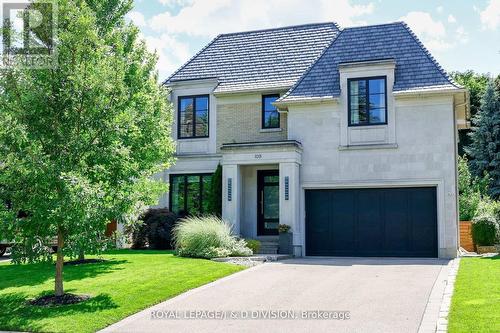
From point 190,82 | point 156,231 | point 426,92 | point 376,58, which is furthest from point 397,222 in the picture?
point 190,82

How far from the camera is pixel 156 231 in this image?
891 inches

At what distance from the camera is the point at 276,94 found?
23.7 m

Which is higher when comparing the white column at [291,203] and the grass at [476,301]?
the white column at [291,203]

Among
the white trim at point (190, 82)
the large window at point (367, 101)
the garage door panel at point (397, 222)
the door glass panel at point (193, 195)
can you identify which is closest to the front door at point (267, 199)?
the door glass panel at point (193, 195)

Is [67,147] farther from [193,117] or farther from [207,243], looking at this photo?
[193,117]

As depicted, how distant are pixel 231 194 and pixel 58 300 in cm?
1065

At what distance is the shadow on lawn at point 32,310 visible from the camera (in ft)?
33.5

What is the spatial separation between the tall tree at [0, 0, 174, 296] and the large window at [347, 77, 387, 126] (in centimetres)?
1123

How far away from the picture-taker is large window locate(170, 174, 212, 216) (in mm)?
24234

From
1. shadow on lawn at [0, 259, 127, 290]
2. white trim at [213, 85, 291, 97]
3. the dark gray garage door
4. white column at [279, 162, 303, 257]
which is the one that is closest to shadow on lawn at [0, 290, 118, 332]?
shadow on lawn at [0, 259, 127, 290]

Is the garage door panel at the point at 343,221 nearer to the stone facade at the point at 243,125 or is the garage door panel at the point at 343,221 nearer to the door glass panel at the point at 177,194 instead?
the stone facade at the point at 243,125

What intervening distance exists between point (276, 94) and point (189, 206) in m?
6.08

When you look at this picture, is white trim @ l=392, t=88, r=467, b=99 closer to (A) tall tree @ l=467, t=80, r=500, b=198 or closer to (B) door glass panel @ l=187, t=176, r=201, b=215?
(B) door glass panel @ l=187, t=176, r=201, b=215

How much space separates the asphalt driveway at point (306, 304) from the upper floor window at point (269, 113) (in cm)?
914
